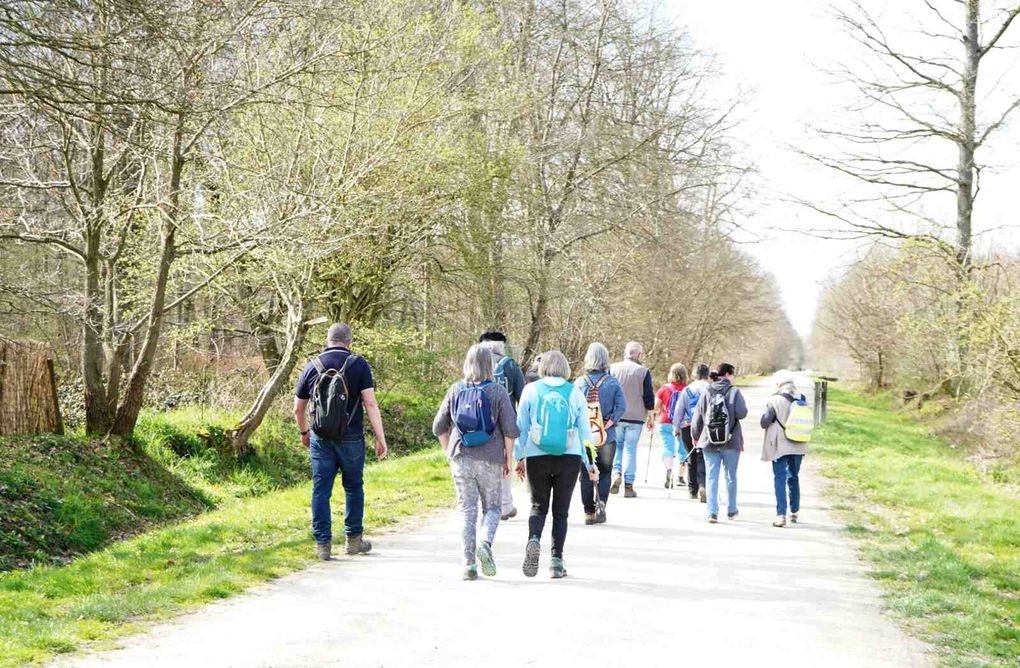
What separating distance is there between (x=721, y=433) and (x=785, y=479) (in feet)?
3.11

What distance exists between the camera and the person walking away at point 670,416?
13.5 m

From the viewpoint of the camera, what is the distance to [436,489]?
13102mm

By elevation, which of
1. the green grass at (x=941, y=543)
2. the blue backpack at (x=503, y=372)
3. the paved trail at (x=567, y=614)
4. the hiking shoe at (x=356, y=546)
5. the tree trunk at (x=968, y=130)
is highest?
the tree trunk at (x=968, y=130)

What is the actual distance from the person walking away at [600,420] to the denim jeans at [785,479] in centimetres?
186

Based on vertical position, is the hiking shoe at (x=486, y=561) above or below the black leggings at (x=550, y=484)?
below

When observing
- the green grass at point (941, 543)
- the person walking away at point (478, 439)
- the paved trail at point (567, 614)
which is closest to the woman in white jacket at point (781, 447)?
the green grass at point (941, 543)

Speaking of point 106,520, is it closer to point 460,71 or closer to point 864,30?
point 460,71

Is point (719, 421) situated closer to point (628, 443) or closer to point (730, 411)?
point (730, 411)

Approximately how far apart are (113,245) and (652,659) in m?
11.7

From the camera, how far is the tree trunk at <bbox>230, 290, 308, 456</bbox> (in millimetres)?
16453

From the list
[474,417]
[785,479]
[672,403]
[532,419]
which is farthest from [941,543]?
[474,417]

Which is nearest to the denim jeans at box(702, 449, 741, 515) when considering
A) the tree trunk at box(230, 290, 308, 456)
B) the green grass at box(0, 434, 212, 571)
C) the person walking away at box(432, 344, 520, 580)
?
the person walking away at box(432, 344, 520, 580)

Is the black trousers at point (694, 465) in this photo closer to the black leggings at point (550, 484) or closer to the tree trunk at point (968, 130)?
the black leggings at point (550, 484)

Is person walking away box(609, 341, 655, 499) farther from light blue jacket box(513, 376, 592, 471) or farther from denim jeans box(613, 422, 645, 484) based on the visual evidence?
light blue jacket box(513, 376, 592, 471)
